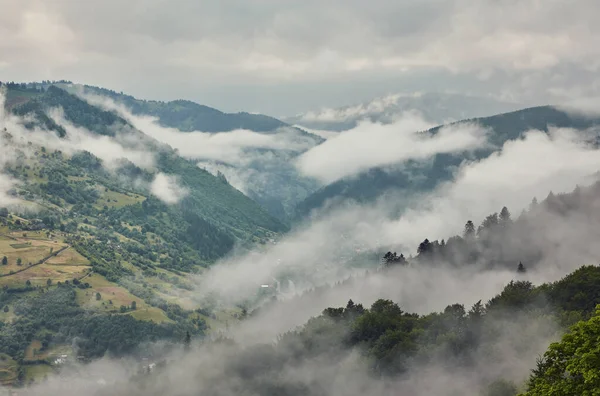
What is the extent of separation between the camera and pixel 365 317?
188125 mm

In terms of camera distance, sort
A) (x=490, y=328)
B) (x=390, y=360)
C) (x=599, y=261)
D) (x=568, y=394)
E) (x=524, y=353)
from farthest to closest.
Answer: (x=599, y=261) < (x=390, y=360) < (x=490, y=328) < (x=524, y=353) < (x=568, y=394)

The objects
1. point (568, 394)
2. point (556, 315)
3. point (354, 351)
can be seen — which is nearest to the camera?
point (568, 394)

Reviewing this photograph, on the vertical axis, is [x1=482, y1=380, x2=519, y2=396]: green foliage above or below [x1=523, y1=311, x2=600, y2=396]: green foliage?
below

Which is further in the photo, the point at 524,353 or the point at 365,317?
the point at 365,317

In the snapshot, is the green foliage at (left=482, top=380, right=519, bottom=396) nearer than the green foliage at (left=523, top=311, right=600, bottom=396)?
No

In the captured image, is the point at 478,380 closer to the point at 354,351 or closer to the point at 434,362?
the point at 434,362

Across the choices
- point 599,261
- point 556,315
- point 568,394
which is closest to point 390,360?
point 556,315

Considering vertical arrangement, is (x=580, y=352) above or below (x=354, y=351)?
→ above

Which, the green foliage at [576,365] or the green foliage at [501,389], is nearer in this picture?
the green foliage at [576,365]

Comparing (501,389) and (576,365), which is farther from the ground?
(576,365)

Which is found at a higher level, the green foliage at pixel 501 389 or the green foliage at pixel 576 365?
the green foliage at pixel 576 365

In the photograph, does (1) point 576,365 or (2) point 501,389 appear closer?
(1) point 576,365

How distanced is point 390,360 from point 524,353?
44653 mm

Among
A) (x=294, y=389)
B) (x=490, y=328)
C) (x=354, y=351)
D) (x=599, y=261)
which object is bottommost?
(x=294, y=389)
